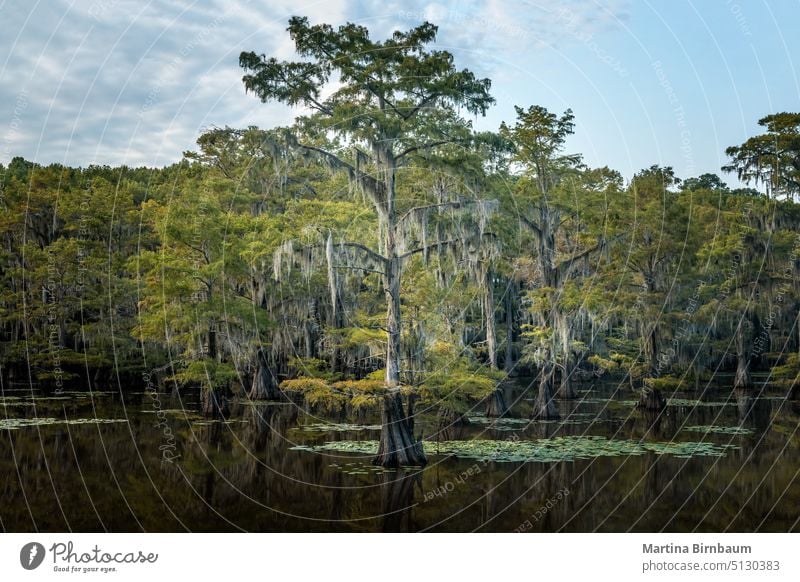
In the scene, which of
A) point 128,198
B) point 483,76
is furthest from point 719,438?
point 128,198

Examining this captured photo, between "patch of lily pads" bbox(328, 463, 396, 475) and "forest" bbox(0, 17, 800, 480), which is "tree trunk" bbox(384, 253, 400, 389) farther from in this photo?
"patch of lily pads" bbox(328, 463, 396, 475)

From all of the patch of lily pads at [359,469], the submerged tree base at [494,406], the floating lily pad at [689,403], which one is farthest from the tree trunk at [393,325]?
the floating lily pad at [689,403]

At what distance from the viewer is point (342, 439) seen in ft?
76.3

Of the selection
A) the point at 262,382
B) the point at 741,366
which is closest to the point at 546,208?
the point at 262,382

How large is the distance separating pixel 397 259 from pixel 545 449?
6885 mm

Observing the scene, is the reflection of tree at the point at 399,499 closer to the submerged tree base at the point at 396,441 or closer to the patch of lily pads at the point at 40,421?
the submerged tree base at the point at 396,441

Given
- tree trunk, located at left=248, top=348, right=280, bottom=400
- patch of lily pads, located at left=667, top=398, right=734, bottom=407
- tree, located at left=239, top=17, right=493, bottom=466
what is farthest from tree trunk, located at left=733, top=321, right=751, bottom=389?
tree, located at left=239, top=17, right=493, bottom=466

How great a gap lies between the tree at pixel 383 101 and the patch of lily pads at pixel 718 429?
1168cm

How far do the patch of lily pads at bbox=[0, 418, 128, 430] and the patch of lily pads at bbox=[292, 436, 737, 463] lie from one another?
31.2 feet

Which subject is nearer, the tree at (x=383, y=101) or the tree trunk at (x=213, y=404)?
the tree at (x=383, y=101)

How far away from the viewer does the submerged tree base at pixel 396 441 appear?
1836 centimetres

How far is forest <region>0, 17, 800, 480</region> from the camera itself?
64.3 ft

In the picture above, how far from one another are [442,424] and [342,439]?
482 cm
